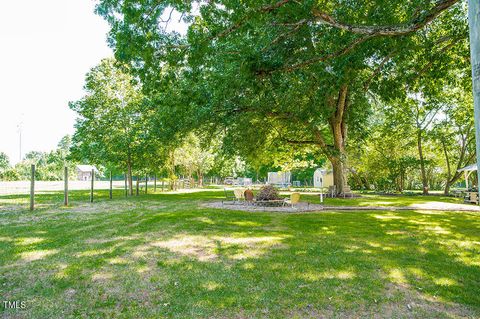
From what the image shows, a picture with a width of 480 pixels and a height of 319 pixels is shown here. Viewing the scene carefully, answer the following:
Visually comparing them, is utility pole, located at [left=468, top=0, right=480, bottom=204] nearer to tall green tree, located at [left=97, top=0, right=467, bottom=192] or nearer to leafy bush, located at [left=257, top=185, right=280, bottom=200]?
tall green tree, located at [left=97, top=0, right=467, bottom=192]

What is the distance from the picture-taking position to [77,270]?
17.6ft

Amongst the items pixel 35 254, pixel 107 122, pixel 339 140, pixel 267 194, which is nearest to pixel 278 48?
pixel 267 194

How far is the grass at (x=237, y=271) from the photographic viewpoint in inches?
160

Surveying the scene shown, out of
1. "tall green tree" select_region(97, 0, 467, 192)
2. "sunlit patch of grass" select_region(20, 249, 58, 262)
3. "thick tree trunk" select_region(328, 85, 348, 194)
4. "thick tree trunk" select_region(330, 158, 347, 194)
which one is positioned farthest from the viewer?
"thick tree trunk" select_region(330, 158, 347, 194)

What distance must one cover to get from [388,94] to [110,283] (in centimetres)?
1143

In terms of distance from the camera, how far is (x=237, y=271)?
5.43 m

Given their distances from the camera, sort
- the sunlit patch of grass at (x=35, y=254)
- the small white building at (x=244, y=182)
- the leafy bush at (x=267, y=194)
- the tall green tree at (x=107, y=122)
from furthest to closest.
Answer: the small white building at (x=244, y=182), the tall green tree at (x=107, y=122), the leafy bush at (x=267, y=194), the sunlit patch of grass at (x=35, y=254)

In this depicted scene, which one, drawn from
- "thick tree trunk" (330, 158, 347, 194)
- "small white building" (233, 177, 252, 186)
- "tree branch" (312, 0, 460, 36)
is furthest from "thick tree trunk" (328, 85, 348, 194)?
"small white building" (233, 177, 252, 186)

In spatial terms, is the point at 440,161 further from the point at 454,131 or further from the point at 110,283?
the point at 110,283

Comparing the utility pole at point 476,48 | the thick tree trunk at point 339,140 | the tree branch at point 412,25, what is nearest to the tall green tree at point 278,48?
the tree branch at point 412,25

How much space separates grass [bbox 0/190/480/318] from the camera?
4074mm

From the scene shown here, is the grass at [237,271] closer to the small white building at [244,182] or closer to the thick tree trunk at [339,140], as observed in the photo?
the thick tree trunk at [339,140]

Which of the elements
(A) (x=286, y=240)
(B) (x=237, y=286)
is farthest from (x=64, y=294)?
(A) (x=286, y=240)

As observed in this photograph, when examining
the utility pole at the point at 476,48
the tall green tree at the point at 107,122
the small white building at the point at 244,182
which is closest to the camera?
the utility pole at the point at 476,48
